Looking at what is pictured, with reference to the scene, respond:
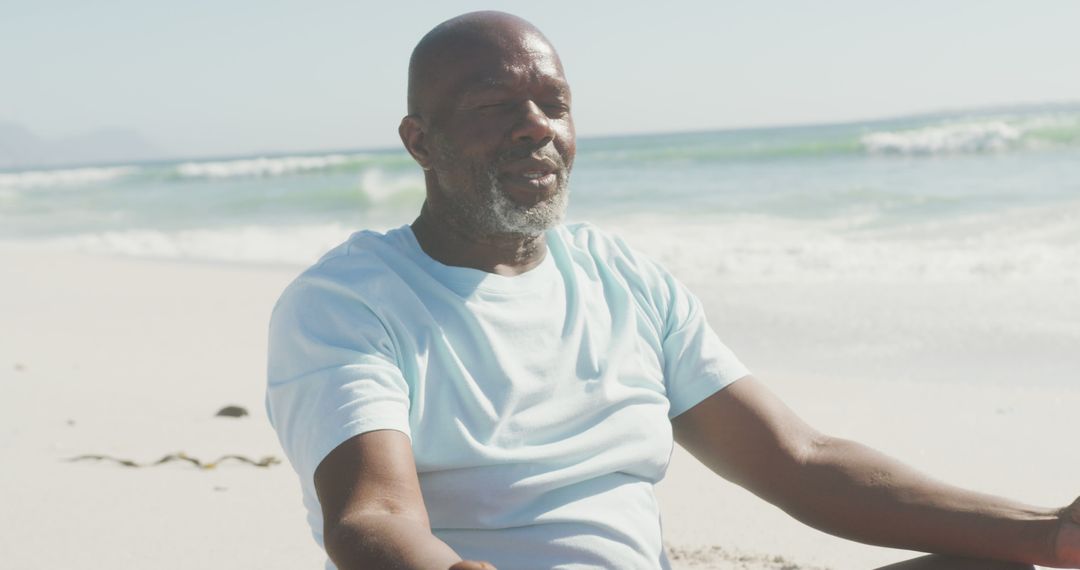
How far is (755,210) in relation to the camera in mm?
15547

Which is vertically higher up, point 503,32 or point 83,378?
point 503,32

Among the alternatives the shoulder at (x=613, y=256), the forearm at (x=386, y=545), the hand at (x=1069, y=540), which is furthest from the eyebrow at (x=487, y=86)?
the hand at (x=1069, y=540)

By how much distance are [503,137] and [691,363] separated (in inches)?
22.0

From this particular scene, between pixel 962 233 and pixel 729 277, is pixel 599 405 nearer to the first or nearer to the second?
pixel 729 277

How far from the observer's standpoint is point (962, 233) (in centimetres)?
1100

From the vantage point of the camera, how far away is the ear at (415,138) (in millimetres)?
2182

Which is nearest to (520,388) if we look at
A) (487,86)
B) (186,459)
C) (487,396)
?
(487,396)

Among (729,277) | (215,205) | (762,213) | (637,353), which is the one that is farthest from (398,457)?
(215,205)

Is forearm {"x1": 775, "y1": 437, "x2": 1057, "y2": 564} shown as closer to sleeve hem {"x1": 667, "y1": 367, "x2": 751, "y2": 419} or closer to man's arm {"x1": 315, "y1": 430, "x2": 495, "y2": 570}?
sleeve hem {"x1": 667, "y1": 367, "x2": 751, "y2": 419}

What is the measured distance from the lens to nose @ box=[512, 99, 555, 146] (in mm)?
2084

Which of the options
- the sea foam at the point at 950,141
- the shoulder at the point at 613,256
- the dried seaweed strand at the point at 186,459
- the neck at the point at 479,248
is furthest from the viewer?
the sea foam at the point at 950,141

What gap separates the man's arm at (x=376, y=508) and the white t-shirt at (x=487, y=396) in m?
0.03

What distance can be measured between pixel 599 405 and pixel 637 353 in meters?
0.17

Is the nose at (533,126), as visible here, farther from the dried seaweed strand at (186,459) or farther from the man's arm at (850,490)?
the dried seaweed strand at (186,459)
